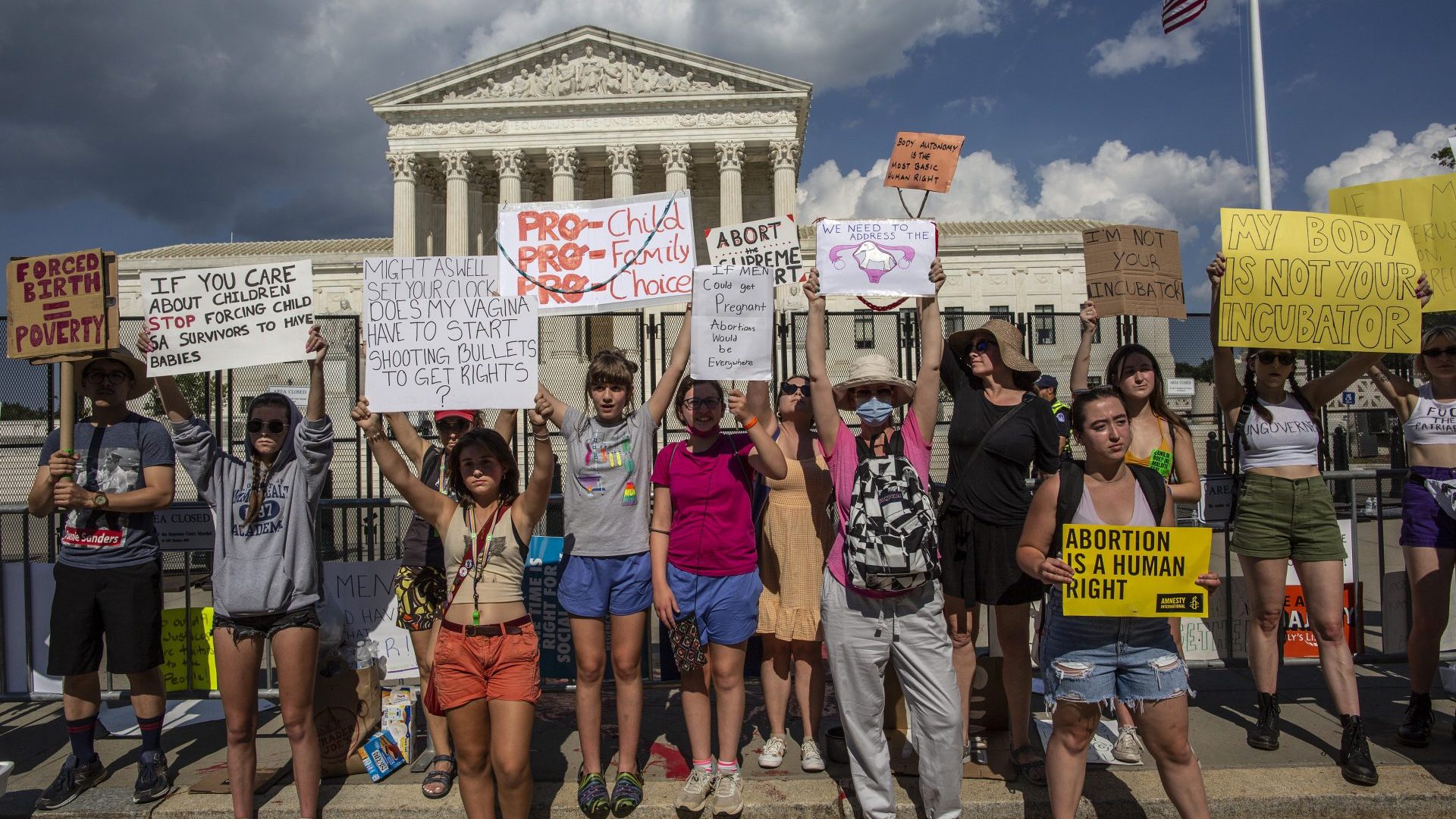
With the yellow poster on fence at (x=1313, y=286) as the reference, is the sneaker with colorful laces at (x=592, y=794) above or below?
below

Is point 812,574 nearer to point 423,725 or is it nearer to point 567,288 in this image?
point 567,288

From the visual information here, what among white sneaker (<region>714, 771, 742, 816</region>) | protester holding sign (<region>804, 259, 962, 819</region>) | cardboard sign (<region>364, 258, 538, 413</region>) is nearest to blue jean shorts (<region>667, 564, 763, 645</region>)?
protester holding sign (<region>804, 259, 962, 819</region>)

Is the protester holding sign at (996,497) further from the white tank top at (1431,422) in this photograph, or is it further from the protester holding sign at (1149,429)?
the white tank top at (1431,422)

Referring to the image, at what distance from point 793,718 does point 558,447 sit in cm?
1498

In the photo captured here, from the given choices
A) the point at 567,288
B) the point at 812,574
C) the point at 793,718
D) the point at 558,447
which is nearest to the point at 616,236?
the point at 567,288

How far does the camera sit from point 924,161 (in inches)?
276

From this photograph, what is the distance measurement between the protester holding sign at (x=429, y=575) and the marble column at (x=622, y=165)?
3946cm

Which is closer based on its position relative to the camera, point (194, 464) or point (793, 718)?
point (194, 464)

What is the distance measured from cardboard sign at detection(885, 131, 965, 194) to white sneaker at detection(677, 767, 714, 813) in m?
4.71

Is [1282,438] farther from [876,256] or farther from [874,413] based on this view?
Result: [874,413]

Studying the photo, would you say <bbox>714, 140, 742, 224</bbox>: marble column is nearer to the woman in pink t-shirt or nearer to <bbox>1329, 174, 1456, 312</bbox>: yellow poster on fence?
<bbox>1329, 174, 1456, 312</bbox>: yellow poster on fence

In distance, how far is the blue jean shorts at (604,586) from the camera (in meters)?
4.08

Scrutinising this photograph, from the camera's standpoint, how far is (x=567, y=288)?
4957 millimetres

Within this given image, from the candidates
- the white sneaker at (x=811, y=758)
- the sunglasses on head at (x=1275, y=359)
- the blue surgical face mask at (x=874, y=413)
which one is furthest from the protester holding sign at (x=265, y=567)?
the sunglasses on head at (x=1275, y=359)
